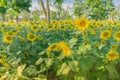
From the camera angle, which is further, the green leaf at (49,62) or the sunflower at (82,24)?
the sunflower at (82,24)

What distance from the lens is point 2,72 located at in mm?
2932

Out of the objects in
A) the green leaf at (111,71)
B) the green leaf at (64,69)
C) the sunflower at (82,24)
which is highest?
the sunflower at (82,24)

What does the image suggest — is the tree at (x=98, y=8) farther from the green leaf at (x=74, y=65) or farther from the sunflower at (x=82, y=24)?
the green leaf at (x=74, y=65)

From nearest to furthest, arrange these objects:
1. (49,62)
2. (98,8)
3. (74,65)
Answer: (74,65), (49,62), (98,8)

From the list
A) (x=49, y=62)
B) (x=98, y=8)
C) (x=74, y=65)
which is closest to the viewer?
(x=74, y=65)

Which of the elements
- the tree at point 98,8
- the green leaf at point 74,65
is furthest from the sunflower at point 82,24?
the tree at point 98,8

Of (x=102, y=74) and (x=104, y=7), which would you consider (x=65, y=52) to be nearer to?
(x=102, y=74)

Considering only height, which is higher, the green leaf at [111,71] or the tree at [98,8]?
the green leaf at [111,71]

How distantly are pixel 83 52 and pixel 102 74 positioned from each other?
26 centimetres

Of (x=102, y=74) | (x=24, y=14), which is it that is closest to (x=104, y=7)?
(x=24, y=14)

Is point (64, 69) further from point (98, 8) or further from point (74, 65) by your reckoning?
point (98, 8)

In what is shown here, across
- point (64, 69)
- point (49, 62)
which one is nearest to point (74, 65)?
point (64, 69)

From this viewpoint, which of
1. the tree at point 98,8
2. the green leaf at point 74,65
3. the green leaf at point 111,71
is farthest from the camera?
the tree at point 98,8

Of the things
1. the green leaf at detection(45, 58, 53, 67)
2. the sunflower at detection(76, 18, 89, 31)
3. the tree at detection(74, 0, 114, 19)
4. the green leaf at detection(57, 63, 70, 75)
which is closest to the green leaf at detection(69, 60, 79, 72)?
the green leaf at detection(57, 63, 70, 75)
